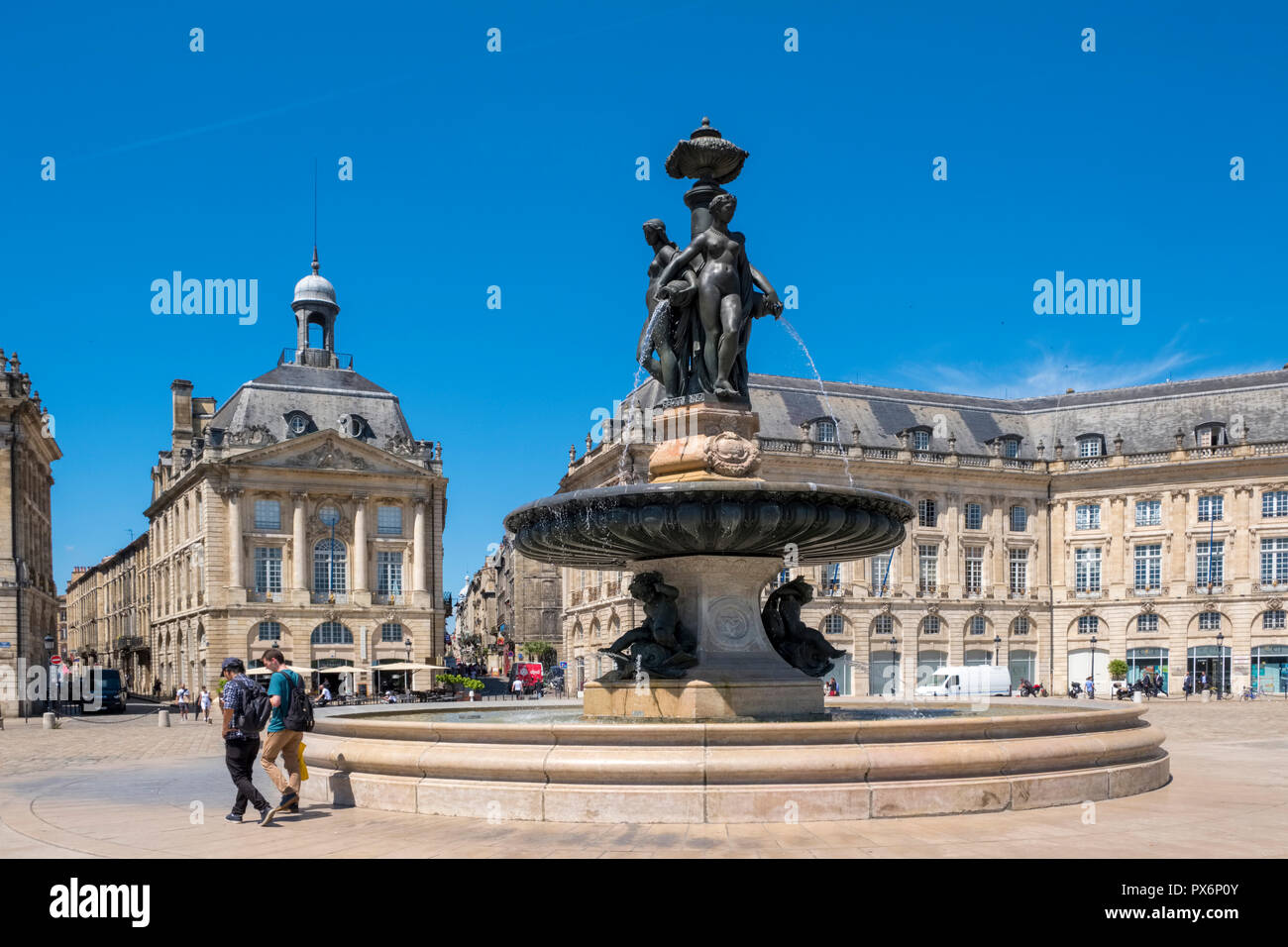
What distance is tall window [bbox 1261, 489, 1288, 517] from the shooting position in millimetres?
62812

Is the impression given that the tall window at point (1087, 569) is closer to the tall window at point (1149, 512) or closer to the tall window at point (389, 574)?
the tall window at point (1149, 512)

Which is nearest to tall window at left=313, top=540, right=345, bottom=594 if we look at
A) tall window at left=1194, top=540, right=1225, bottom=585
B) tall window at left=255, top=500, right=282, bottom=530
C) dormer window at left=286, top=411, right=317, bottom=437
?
tall window at left=255, top=500, right=282, bottom=530

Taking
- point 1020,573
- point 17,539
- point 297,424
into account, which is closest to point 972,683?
point 1020,573

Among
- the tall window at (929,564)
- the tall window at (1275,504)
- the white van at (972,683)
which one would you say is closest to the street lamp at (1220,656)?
the tall window at (1275,504)

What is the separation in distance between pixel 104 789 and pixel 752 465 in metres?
7.64

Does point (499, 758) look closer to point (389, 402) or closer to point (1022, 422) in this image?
point (389, 402)

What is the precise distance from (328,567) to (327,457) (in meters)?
5.82

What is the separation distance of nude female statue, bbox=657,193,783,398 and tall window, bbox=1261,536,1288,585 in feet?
188

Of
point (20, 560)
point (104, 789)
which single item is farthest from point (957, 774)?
point (20, 560)

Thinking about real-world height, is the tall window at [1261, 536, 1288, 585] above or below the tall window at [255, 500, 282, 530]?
below

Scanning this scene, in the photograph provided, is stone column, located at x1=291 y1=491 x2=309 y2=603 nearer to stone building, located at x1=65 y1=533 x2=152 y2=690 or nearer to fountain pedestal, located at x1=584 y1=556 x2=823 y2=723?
stone building, located at x1=65 y1=533 x2=152 y2=690

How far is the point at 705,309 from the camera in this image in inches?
543

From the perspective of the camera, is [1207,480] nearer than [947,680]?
No
